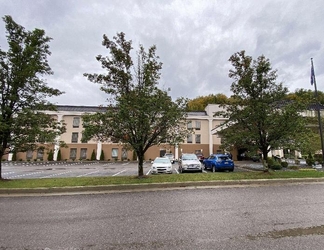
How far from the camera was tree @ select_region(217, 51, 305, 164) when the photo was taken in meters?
12.3

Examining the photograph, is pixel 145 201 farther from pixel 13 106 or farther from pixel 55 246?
pixel 13 106

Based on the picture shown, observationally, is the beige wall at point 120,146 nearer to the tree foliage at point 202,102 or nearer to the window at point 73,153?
the window at point 73,153

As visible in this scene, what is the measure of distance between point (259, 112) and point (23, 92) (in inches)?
551

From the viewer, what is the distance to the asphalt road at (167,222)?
12.4 feet

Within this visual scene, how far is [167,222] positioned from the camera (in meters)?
4.89

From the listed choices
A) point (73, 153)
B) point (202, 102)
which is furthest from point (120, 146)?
point (202, 102)

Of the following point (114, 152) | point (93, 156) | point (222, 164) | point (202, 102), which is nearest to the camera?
point (222, 164)

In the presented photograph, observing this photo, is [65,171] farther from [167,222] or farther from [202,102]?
[202,102]

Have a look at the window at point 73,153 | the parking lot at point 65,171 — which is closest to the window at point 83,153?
the window at point 73,153

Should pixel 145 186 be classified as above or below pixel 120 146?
below

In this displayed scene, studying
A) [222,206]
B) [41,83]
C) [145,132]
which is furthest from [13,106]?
[222,206]

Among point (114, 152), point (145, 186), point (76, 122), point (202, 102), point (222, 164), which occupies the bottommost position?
point (145, 186)

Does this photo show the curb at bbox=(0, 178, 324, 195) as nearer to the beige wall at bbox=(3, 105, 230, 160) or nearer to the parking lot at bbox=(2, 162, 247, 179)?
the parking lot at bbox=(2, 162, 247, 179)

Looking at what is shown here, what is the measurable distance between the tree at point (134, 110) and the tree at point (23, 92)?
2711 millimetres
